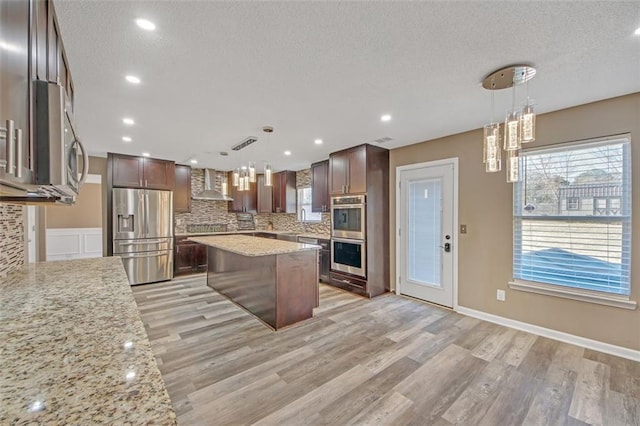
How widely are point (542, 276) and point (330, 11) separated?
3378 mm

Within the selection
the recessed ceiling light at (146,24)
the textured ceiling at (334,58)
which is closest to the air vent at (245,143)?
the textured ceiling at (334,58)

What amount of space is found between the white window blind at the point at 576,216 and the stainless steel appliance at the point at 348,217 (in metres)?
2.01

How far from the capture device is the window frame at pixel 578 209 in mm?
2586

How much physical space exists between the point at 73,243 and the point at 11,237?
625 cm

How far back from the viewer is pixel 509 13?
155 cm

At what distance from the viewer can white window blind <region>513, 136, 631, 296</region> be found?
2639 millimetres

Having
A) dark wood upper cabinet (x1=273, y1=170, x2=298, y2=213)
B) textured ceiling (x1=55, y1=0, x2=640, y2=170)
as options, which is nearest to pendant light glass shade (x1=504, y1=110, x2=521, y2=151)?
textured ceiling (x1=55, y1=0, x2=640, y2=170)

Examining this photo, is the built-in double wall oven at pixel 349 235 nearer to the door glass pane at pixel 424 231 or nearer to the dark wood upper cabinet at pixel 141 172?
the door glass pane at pixel 424 231

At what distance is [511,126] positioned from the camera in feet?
6.76

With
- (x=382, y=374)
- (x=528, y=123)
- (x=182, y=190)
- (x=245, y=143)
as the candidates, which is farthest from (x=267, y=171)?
(x=182, y=190)

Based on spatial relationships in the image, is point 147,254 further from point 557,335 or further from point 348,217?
point 557,335

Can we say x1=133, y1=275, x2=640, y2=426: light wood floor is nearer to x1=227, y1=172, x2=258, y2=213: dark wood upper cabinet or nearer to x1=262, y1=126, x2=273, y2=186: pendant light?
x1=262, y1=126, x2=273, y2=186: pendant light

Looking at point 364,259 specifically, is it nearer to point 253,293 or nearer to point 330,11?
point 253,293

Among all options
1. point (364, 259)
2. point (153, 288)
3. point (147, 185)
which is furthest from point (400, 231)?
point (147, 185)
